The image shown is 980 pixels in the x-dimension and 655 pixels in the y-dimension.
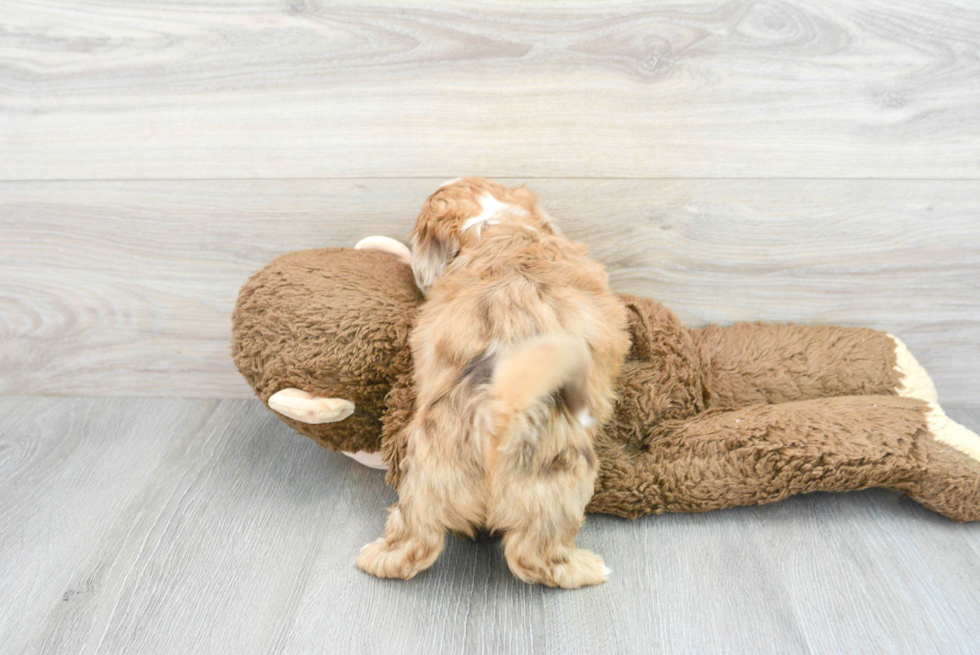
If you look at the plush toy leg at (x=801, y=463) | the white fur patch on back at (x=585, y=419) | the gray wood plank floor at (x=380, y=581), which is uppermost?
the white fur patch on back at (x=585, y=419)

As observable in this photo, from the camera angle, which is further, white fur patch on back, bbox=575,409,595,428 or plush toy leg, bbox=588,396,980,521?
plush toy leg, bbox=588,396,980,521

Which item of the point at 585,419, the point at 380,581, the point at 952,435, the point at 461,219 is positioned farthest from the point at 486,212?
the point at 952,435

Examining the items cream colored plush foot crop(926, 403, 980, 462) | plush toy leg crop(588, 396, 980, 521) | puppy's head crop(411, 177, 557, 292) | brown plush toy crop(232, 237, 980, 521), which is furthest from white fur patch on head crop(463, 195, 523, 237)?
cream colored plush foot crop(926, 403, 980, 462)

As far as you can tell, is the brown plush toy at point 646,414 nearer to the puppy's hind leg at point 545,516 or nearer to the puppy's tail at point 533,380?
the puppy's hind leg at point 545,516

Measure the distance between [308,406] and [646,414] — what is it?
0.57 meters

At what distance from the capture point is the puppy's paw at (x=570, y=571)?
0.97m

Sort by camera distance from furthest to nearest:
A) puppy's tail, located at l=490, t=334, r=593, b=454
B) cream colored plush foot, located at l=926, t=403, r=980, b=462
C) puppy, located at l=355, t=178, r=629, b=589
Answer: cream colored plush foot, located at l=926, t=403, r=980, b=462 → puppy, located at l=355, t=178, r=629, b=589 → puppy's tail, located at l=490, t=334, r=593, b=454

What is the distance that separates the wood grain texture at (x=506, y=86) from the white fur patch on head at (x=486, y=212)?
196mm

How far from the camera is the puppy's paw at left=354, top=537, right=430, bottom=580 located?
984mm

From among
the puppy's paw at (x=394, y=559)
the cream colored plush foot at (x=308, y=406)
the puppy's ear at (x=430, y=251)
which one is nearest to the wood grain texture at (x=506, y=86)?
the puppy's ear at (x=430, y=251)

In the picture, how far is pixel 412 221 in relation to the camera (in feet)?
4.36

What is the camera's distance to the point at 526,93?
122 centimetres

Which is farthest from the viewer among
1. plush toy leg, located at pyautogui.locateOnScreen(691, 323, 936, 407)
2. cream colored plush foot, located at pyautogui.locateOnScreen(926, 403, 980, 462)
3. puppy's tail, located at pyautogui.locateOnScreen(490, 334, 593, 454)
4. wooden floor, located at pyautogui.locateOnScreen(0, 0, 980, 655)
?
plush toy leg, located at pyautogui.locateOnScreen(691, 323, 936, 407)

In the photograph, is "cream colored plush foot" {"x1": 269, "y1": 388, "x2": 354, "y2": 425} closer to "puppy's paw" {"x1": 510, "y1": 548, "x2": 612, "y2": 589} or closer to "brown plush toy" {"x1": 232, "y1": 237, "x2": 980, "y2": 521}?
"brown plush toy" {"x1": 232, "y1": 237, "x2": 980, "y2": 521}
